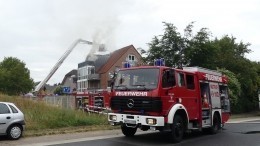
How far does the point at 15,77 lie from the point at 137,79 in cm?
5493

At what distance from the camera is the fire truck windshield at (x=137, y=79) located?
13.5 m

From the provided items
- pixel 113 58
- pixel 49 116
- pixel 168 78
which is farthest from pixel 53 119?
pixel 113 58

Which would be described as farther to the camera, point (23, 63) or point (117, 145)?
point (23, 63)

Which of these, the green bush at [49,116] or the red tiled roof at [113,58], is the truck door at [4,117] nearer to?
the green bush at [49,116]

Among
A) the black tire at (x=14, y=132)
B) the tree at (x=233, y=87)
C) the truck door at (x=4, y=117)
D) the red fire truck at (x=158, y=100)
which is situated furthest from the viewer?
the tree at (x=233, y=87)

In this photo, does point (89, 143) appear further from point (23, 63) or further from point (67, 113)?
point (23, 63)

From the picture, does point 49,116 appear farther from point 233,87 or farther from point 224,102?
point 233,87

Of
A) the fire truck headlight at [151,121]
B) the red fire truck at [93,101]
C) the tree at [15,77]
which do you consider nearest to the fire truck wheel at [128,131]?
the fire truck headlight at [151,121]

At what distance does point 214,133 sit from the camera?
58.3ft

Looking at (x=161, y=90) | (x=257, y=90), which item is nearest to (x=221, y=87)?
(x=161, y=90)

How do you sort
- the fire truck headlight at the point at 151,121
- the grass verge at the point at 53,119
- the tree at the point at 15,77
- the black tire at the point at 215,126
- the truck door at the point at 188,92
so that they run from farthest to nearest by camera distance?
1. the tree at the point at 15,77
2. the grass verge at the point at 53,119
3. the black tire at the point at 215,126
4. the truck door at the point at 188,92
5. the fire truck headlight at the point at 151,121

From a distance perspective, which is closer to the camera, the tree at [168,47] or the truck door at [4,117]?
the truck door at [4,117]

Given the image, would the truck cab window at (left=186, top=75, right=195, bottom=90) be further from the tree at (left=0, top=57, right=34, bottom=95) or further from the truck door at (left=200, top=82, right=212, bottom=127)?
the tree at (left=0, top=57, right=34, bottom=95)

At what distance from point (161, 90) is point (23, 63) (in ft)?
194
